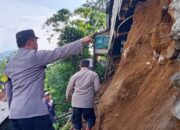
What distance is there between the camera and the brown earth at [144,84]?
579cm

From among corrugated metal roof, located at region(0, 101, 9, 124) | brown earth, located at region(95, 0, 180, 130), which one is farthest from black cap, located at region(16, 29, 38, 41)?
corrugated metal roof, located at region(0, 101, 9, 124)

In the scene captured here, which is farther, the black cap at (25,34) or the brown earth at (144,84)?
the brown earth at (144,84)

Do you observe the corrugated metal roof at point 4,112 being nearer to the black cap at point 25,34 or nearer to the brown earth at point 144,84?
the brown earth at point 144,84

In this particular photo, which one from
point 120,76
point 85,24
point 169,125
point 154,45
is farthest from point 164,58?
point 85,24

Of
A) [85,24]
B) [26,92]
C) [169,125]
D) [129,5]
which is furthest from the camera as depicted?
[85,24]

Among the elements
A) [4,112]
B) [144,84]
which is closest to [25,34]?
[144,84]

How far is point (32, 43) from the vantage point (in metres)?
4.47

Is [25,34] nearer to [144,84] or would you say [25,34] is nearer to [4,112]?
[144,84]

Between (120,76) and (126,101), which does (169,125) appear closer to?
(126,101)

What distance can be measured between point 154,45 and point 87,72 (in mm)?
2400

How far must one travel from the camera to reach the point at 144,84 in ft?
23.2

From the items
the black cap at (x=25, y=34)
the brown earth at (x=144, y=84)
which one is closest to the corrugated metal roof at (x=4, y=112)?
the brown earth at (x=144, y=84)

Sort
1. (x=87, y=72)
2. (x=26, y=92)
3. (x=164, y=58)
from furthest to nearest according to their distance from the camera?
(x=87, y=72) → (x=164, y=58) → (x=26, y=92)

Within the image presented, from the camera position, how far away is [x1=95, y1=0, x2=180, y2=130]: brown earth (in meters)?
5.79
